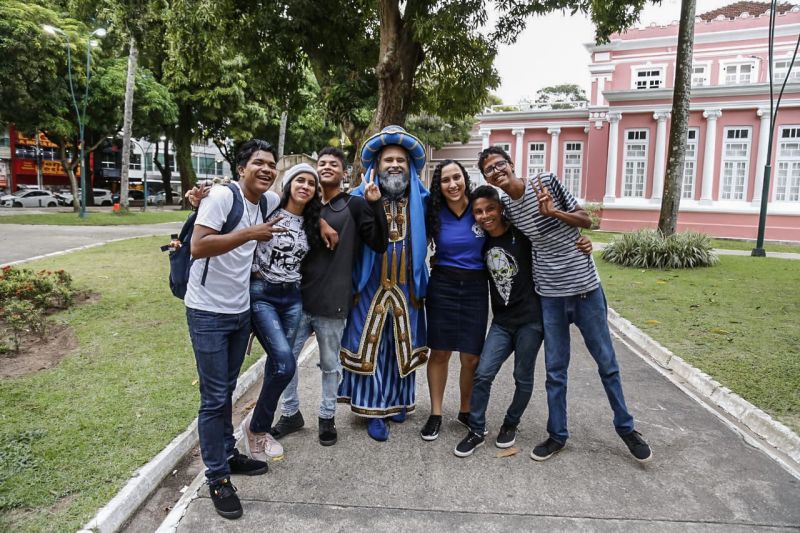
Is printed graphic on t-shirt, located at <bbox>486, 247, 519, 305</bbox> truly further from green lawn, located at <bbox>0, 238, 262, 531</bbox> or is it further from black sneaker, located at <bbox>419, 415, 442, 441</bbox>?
green lawn, located at <bbox>0, 238, 262, 531</bbox>

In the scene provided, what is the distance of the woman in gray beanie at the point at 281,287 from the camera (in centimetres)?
356

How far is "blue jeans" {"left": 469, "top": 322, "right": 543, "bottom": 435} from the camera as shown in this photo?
385cm

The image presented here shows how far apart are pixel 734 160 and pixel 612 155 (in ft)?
16.1

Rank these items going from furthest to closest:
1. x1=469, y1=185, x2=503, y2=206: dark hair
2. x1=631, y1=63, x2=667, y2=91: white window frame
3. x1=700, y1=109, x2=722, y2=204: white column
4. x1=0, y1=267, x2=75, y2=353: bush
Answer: x1=631, y1=63, x2=667, y2=91: white window frame < x1=700, y1=109, x2=722, y2=204: white column < x1=0, y1=267, x2=75, y2=353: bush < x1=469, y1=185, x2=503, y2=206: dark hair

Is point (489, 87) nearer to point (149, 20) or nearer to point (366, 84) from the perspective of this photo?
point (366, 84)

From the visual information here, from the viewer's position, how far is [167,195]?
1619 inches

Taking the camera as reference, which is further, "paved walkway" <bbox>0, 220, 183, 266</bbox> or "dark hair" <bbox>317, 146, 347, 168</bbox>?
"paved walkway" <bbox>0, 220, 183, 266</bbox>

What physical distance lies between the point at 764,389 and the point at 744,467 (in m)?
1.65

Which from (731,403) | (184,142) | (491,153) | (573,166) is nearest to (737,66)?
(573,166)

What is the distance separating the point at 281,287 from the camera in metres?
3.62

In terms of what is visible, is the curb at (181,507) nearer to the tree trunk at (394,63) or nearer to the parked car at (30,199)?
the tree trunk at (394,63)

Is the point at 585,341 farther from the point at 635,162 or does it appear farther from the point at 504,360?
the point at 635,162

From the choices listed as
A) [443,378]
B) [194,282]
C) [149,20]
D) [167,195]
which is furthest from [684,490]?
[167,195]

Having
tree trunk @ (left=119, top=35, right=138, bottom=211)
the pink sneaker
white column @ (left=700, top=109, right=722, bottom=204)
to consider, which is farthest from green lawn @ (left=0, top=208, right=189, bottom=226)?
white column @ (left=700, top=109, right=722, bottom=204)
